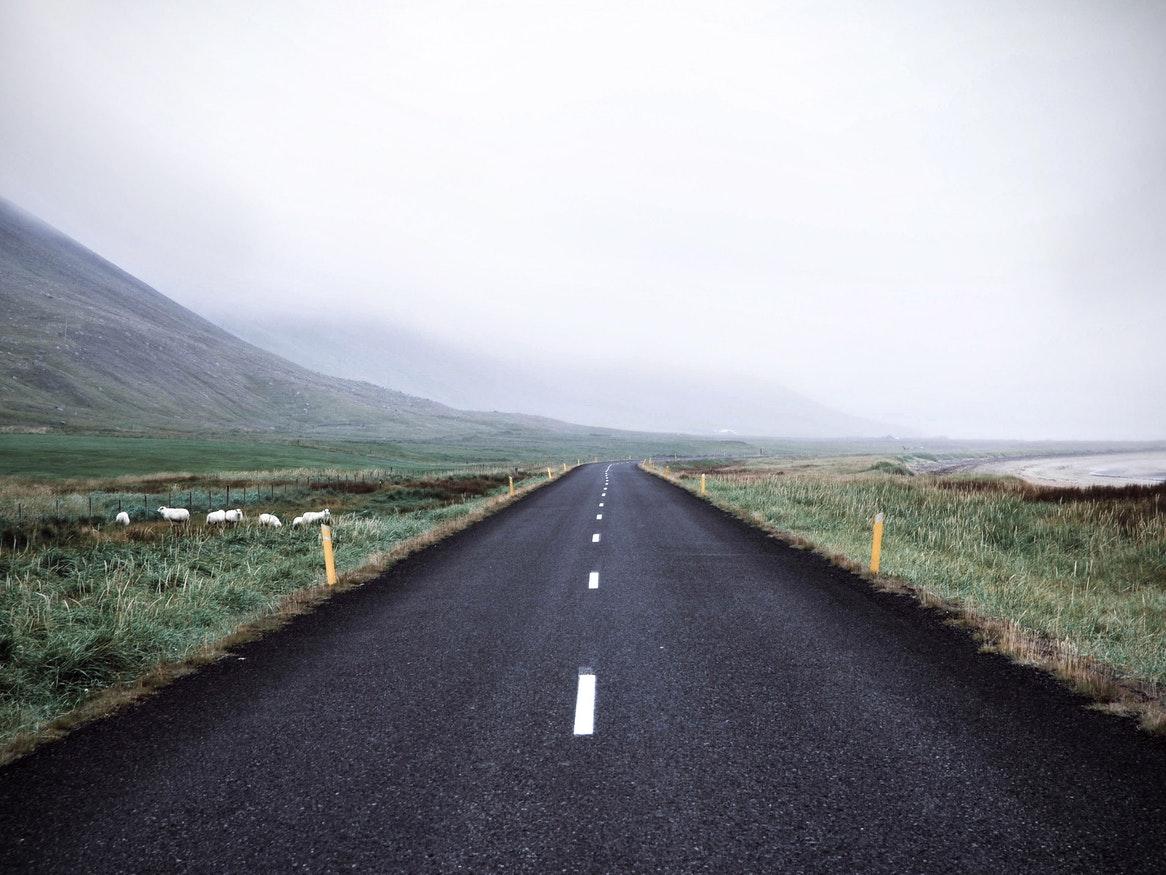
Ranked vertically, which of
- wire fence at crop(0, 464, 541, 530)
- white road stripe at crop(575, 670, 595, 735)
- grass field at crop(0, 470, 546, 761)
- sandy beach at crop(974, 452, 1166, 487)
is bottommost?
wire fence at crop(0, 464, 541, 530)

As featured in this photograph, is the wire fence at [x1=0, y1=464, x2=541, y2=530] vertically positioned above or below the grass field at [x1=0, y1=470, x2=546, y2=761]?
below

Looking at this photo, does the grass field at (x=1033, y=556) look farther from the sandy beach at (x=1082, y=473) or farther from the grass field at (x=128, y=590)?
the sandy beach at (x=1082, y=473)

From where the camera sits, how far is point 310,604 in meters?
9.73

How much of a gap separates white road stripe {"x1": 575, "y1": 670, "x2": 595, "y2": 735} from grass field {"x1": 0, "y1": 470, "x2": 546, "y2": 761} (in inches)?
189

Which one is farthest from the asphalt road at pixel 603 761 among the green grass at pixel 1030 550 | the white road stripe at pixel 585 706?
the green grass at pixel 1030 550

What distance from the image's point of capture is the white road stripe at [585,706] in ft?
16.6

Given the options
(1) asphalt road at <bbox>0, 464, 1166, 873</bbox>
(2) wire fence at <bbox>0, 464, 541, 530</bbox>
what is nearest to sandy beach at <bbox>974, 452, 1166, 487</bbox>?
(1) asphalt road at <bbox>0, 464, 1166, 873</bbox>

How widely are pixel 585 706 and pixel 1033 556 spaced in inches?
595

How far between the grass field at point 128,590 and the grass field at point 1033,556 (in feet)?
34.3

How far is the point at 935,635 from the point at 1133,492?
21863 millimetres

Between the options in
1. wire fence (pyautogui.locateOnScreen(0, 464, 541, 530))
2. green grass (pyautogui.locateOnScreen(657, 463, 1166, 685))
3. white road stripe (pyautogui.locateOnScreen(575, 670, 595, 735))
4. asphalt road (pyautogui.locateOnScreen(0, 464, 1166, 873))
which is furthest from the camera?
wire fence (pyautogui.locateOnScreen(0, 464, 541, 530))

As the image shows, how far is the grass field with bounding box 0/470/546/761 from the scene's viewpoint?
21.2 ft

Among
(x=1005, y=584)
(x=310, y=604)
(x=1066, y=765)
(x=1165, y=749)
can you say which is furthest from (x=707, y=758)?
(x=1005, y=584)

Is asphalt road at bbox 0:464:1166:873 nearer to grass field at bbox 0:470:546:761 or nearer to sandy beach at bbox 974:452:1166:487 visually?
grass field at bbox 0:470:546:761
